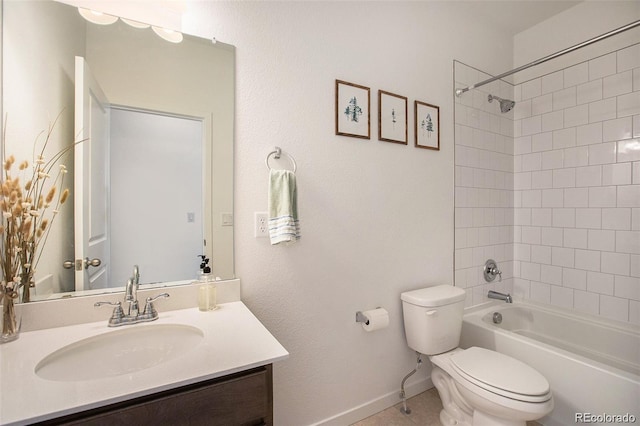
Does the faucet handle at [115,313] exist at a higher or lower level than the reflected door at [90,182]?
lower

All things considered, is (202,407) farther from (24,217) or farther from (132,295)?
(24,217)

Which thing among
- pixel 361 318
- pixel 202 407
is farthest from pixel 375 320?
pixel 202 407

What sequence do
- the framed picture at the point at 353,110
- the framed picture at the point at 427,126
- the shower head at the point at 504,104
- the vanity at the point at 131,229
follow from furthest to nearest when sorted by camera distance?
the shower head at the point at 504,104 → the framed picture at the point at 427,126 → the framed picture at the point at 353,110 → the vanity at the point at 131,229

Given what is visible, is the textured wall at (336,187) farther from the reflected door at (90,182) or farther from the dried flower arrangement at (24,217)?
the dried flower arrangement at (24,217)

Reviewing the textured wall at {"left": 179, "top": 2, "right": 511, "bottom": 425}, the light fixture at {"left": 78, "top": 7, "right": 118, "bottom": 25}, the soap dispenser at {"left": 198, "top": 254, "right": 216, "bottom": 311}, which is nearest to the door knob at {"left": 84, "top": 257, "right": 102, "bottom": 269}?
the soap dispenser at {"left": 198, "top": 254, "right": 216, "bottom": 311}

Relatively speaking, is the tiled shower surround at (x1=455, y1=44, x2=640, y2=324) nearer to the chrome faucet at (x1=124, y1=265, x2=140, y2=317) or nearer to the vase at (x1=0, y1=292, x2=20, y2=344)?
the chrome faucet at (x1=124, y1=265, x2=140, y2=317)

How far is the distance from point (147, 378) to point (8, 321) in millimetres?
589

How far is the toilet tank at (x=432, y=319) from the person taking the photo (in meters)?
1.68

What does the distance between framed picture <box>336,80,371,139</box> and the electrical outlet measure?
0.61 meters

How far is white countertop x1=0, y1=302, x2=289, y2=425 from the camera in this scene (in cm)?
63

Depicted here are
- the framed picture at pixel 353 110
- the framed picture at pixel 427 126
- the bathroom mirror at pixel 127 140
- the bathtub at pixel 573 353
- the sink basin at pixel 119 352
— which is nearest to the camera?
the sink basin at pixel 119 352

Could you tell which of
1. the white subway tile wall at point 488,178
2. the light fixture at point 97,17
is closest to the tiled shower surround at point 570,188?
the white subway tile wall at point 488,178

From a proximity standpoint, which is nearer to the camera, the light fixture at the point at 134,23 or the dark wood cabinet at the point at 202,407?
the dark wood cabinet at the point at 202,407

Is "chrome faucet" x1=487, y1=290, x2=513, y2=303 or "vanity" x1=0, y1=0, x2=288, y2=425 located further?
"chrome faucet" x1=487, y1=290, x2=513, y2=303
